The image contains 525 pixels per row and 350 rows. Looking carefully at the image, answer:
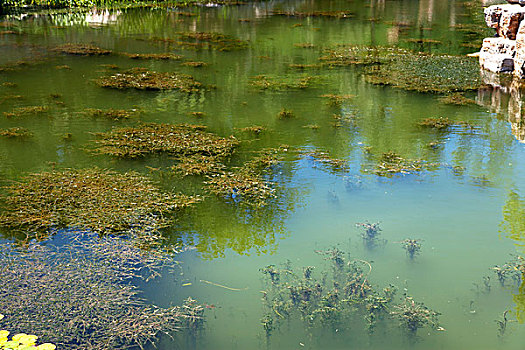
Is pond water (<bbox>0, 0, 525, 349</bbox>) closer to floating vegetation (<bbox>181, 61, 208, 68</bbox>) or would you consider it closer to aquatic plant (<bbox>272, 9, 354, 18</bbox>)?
floating vegetation (<bbox>181, 61, 208, 68</bbox>)

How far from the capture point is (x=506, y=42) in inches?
344

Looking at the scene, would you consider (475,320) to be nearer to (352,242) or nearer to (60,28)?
(352,242)

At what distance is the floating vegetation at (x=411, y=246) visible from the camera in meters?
4.00

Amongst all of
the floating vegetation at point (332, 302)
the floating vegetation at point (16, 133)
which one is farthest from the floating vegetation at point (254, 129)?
the floating vegetation at point (332, 302)

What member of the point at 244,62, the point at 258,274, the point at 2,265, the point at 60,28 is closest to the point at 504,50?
the point at 244,62

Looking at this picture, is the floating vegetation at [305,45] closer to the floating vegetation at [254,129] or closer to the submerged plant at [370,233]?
the floating vegetation at [254,129]

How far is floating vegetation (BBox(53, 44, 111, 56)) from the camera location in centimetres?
1002

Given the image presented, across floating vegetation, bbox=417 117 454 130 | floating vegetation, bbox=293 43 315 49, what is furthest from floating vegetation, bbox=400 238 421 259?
floating vegetation, bbox=293 43 315 49

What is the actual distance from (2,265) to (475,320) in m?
3.18

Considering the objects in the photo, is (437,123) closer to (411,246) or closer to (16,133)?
(411,246)

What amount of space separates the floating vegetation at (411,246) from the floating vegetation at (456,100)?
380 centimetres

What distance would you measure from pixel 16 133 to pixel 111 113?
3.84 feet

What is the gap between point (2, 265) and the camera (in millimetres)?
3707

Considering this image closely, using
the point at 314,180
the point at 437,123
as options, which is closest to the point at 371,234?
the point at 314,180
